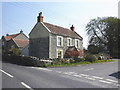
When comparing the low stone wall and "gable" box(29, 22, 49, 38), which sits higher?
"gable" box(29, 22, 49, 38)

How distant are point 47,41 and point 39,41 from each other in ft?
8.48

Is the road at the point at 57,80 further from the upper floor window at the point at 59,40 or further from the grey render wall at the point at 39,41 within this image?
the upper floor window at the point at 59,40

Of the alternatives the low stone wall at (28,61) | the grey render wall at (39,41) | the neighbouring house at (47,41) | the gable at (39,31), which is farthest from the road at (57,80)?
the gable at (39,31)

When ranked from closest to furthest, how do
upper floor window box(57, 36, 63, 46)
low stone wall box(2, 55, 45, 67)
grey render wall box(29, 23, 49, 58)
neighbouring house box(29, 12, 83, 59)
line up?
low stone wall box(2, 55, 45, 67), neighbouring house box(29, 12, 83, 59), grey render wall box(29, 23, 49, 58), upper floor window box(57, 36, 63, 46)

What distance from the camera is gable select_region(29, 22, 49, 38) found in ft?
88.1

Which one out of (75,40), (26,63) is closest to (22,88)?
(26,63)

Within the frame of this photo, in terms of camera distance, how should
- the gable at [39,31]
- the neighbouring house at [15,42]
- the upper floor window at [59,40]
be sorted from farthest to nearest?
the neighbouring house at [15,42] < the upper floor window at [59,40] < the gable at [39,31]

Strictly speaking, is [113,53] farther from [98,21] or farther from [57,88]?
[57,88]

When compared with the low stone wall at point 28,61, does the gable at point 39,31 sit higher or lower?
higher

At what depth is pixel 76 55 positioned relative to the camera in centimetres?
2498

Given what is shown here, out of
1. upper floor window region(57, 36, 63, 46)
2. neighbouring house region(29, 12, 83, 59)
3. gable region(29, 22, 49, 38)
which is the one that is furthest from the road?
upper floor window region(57, 36, 63, 46)

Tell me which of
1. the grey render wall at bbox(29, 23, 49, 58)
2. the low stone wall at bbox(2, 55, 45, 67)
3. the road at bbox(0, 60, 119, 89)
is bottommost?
the road at bbox(0, 60, 119, 89)

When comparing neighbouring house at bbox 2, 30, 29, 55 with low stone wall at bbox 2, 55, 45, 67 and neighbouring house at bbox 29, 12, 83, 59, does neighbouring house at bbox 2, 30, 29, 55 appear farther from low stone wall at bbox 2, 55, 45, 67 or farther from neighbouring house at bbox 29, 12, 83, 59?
low stone wall at bbox 2, 55, 45, 67

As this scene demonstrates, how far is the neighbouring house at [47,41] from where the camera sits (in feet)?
86.3
